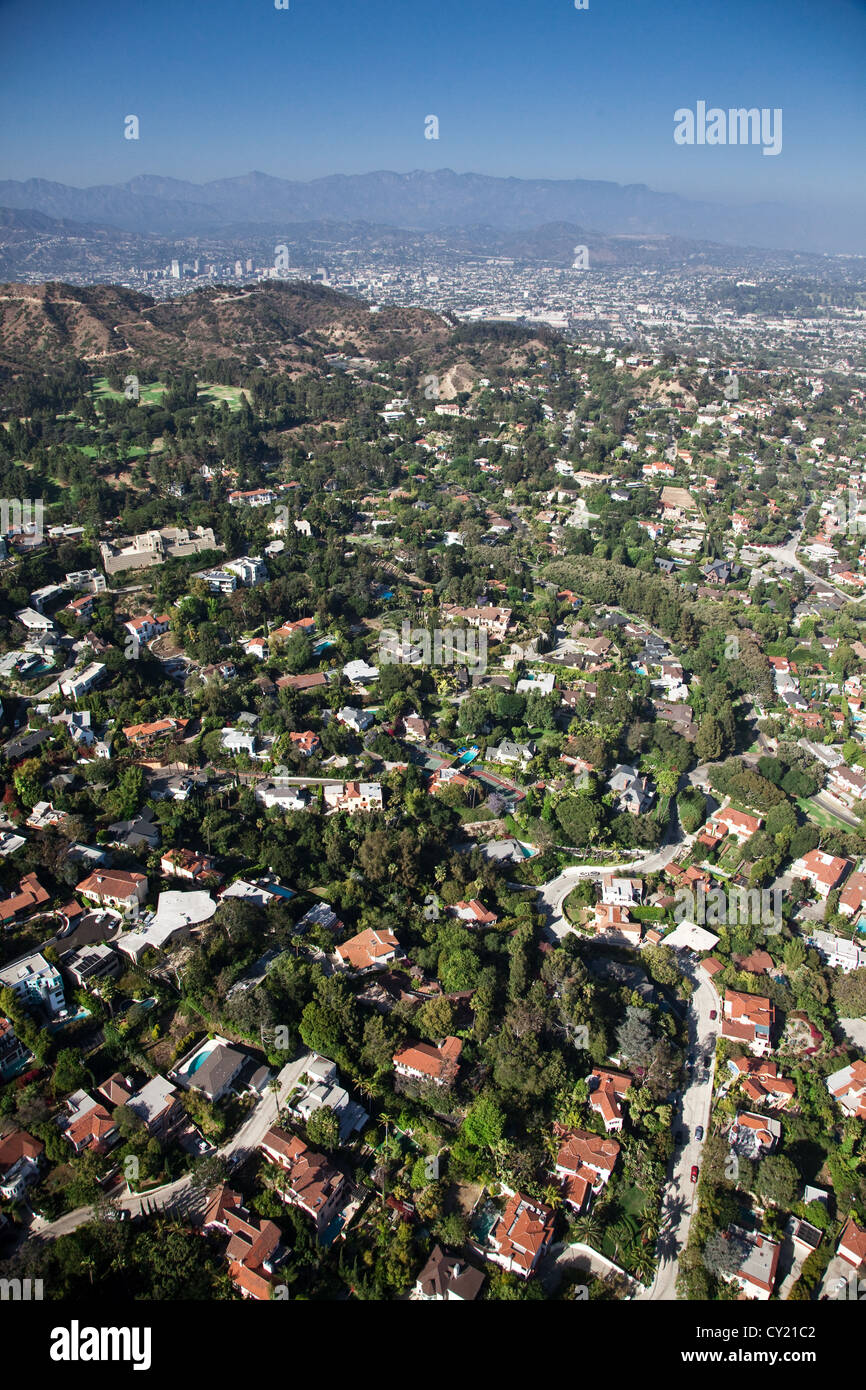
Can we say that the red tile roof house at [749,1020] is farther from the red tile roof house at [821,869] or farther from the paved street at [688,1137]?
the red tile roof house at [821,869]

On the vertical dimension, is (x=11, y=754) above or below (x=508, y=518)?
below

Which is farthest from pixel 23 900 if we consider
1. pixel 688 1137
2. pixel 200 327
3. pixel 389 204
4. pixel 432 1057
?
pixel 389 204

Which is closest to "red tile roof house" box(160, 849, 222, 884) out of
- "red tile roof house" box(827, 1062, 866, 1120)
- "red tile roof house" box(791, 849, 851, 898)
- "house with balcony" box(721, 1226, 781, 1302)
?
"house with balcony" box(721, 1226, 781, 1302)

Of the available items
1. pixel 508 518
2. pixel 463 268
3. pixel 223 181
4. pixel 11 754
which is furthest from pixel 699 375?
pixel 223 181

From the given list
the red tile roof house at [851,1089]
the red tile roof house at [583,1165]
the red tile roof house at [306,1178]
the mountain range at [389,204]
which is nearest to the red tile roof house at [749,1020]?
the red tile roof house at [851,1089]

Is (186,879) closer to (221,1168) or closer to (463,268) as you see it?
(221,1168)
